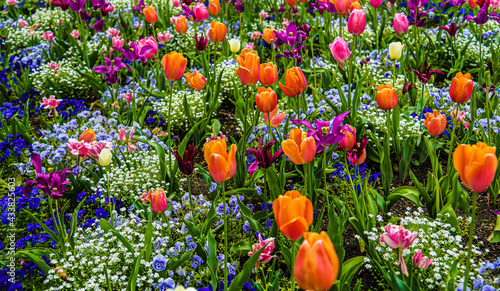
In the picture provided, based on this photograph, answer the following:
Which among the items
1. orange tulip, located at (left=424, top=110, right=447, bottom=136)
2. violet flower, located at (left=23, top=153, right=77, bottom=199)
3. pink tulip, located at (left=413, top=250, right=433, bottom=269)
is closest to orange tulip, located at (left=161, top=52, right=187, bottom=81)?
violet flower, located at (left=23, top=153, right=77, bottom=199)

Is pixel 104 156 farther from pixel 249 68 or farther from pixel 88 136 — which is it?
pixel 249 68

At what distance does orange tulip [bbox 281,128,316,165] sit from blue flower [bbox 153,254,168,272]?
842 millimetres

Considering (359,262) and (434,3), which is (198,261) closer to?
(359,262)

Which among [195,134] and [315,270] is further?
[195,134]

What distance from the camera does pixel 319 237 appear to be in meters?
1.04

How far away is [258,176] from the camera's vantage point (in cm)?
283

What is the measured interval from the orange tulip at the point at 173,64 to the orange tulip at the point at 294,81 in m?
0.66

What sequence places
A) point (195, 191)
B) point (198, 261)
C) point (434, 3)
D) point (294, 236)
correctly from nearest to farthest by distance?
point (294, 236) → point (198, 261) → point (195, 191) → point (434, 3)

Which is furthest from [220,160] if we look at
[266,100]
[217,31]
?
[217,31]

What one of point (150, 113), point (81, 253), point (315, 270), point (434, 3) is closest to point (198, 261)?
point (81, 253)

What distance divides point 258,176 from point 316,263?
1.81 metres

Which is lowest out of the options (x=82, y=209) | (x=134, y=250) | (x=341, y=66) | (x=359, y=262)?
(x=82, y=209)

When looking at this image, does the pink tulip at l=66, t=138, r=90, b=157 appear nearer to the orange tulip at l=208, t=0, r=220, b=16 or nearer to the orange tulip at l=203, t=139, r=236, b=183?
the orange tulip at l=203, t=139, r=236, b=183

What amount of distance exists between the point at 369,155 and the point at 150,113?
2.06 meters
